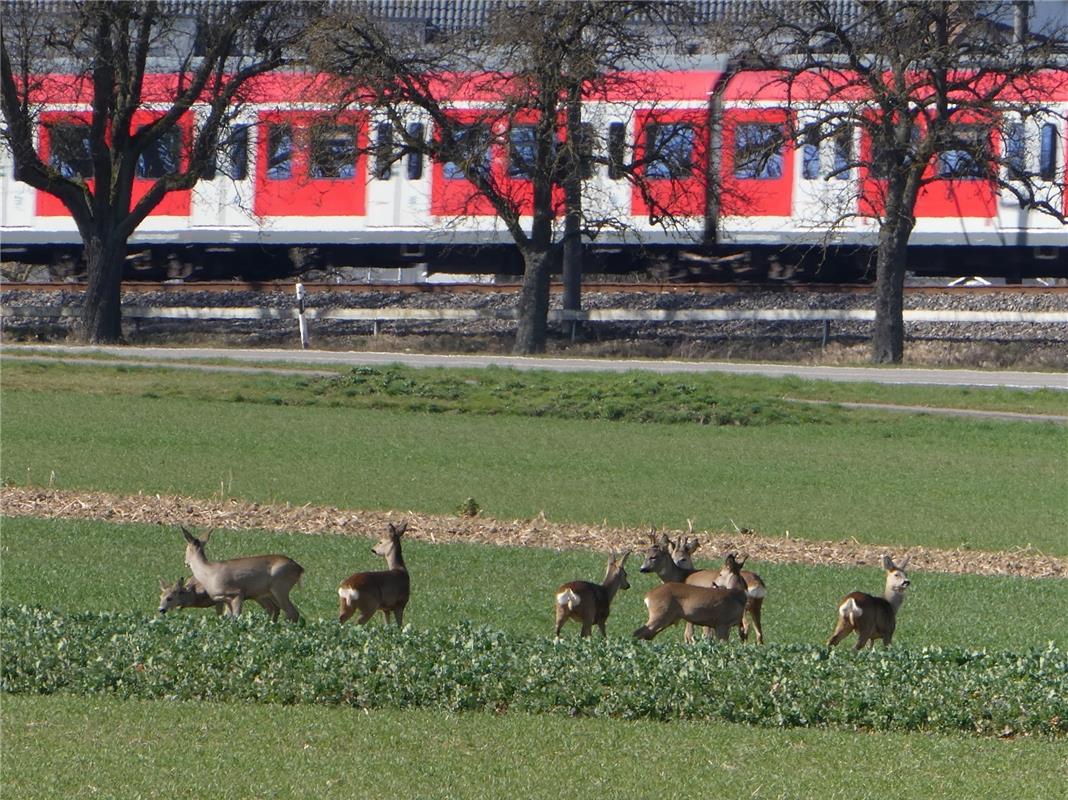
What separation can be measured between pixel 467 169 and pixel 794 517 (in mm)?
18413

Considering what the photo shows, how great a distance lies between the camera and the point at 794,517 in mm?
19219

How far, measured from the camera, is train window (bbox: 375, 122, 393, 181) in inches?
1417

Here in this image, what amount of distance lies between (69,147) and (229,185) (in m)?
3.98

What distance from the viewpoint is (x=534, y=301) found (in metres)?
37.2

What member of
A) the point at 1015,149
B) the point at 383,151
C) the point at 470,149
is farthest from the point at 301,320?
the point at 1015,149

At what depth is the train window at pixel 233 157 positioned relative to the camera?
124ft

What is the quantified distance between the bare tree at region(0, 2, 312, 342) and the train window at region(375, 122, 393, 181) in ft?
11.6

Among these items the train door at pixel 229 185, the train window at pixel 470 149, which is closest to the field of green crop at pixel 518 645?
the train window at pixel 470 149

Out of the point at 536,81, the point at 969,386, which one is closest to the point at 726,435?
the point at 969,386

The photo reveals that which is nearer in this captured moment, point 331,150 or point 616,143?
point 616,143

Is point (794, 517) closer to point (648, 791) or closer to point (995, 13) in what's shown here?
point (648, 791)

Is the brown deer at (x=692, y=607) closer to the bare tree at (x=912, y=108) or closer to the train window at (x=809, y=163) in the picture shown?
the bare tree at (x=912, y=108)

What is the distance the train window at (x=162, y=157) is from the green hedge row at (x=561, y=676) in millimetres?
32144

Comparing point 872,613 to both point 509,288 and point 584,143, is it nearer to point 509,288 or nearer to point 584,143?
point 584,143
